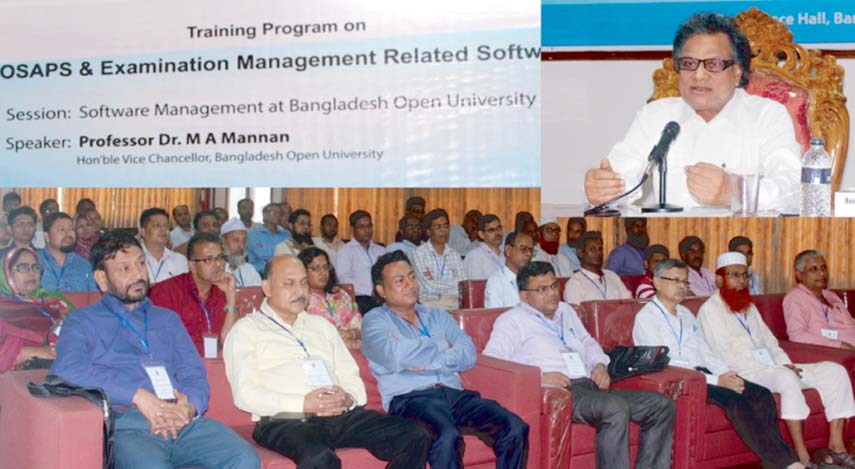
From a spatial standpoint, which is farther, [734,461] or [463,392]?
[734,461]

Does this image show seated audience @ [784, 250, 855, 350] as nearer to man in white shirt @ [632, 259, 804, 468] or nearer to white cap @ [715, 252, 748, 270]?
white cap @ [715, 252, 748, 270]

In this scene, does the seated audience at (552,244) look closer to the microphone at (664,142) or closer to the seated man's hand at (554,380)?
the microphone at (664,142)

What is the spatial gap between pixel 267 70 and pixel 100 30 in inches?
34.1

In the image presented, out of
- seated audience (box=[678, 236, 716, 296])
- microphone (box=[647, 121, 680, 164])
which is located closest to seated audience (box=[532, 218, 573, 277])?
seated audience (box=[678, 236, 716, 296])

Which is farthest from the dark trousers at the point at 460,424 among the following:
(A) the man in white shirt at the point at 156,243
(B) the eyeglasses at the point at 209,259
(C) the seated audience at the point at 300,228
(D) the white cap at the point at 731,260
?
(C) the seated audience at the point at 300,228

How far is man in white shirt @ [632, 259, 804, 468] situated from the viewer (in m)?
3.98

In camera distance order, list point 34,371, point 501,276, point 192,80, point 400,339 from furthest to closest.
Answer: point 501,276 → point 192,80 → point 400,339 → point 34,371

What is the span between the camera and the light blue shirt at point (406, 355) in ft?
11.4

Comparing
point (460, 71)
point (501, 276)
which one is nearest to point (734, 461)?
point (501, 276)

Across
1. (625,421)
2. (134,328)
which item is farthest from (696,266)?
(134,328)

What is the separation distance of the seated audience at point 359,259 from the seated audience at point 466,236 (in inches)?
53.9

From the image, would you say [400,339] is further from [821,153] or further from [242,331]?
[821,153]

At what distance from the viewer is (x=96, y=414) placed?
269 cm

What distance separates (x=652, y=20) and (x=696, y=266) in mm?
2327
